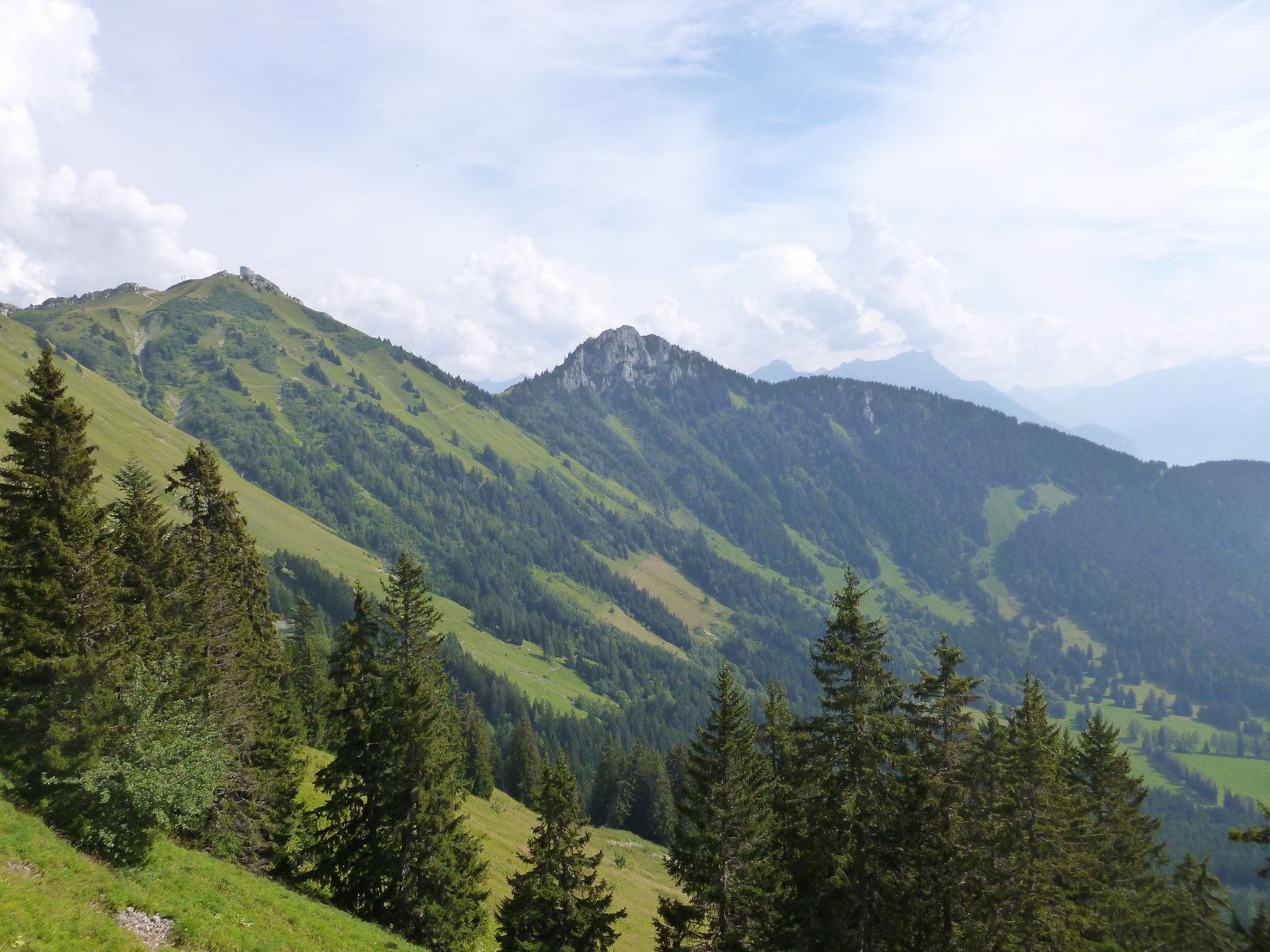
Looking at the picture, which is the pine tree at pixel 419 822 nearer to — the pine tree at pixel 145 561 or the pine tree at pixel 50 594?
the pine tree at pixel 145 561

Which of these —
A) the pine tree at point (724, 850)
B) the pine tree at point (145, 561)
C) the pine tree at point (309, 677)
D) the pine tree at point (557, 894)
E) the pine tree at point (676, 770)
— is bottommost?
the pine tree at point (676, 770)

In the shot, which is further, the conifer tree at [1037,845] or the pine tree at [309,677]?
the pine tree at [309,677]

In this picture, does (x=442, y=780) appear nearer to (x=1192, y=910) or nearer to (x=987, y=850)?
(x=987, y=850)

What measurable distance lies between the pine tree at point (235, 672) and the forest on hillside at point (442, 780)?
155mm

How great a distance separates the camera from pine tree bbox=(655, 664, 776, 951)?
26.5 metres

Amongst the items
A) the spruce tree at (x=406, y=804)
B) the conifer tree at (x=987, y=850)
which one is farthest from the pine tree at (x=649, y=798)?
the conifer tree at (x=987, y=850)

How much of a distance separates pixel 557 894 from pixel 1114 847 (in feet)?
101

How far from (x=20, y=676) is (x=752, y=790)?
2818cm

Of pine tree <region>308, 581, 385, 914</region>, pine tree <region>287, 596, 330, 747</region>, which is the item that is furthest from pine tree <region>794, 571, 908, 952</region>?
pine tree <region>287, 596, 330, 747</region>

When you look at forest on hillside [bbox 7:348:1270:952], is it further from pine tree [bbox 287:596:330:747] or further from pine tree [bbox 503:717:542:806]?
pine tree [bbox 503:717:542:806]

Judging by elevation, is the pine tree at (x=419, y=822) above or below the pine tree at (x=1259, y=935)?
below

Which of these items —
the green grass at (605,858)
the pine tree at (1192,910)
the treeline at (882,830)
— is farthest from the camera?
the green grass at (605,858)

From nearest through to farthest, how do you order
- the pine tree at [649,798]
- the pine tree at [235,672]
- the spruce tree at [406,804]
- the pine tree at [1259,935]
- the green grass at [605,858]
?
the pine tree at [1259,935] < the spruce tree at [406,804] < the pine tree at [235,672] < the green grass at [605,858] < the pine tree at [649,798]

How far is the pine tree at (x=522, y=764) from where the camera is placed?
98375mm
